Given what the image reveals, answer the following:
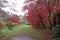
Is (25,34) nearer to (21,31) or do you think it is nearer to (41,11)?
(21,31)

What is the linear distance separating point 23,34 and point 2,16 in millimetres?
437

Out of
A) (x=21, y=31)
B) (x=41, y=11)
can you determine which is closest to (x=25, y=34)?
(x=21, y=31)

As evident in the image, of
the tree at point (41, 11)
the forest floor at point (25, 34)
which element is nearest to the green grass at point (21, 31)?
the forest floor at point (25, 34)

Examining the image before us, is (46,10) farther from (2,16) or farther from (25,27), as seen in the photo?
(2,16)

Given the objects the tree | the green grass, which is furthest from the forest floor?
the tree

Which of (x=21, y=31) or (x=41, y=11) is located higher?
(x=41, y=11)

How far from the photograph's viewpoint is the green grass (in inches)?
86.9

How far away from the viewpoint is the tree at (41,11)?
7.50ft

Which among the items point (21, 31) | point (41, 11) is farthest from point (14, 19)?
point (41, 11)

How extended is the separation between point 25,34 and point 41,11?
46 centimetres

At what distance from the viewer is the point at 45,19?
230 centimetres

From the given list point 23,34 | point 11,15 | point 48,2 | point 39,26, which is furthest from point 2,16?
point 48,2

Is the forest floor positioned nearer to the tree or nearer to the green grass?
the green grass

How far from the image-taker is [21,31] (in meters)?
2.24
